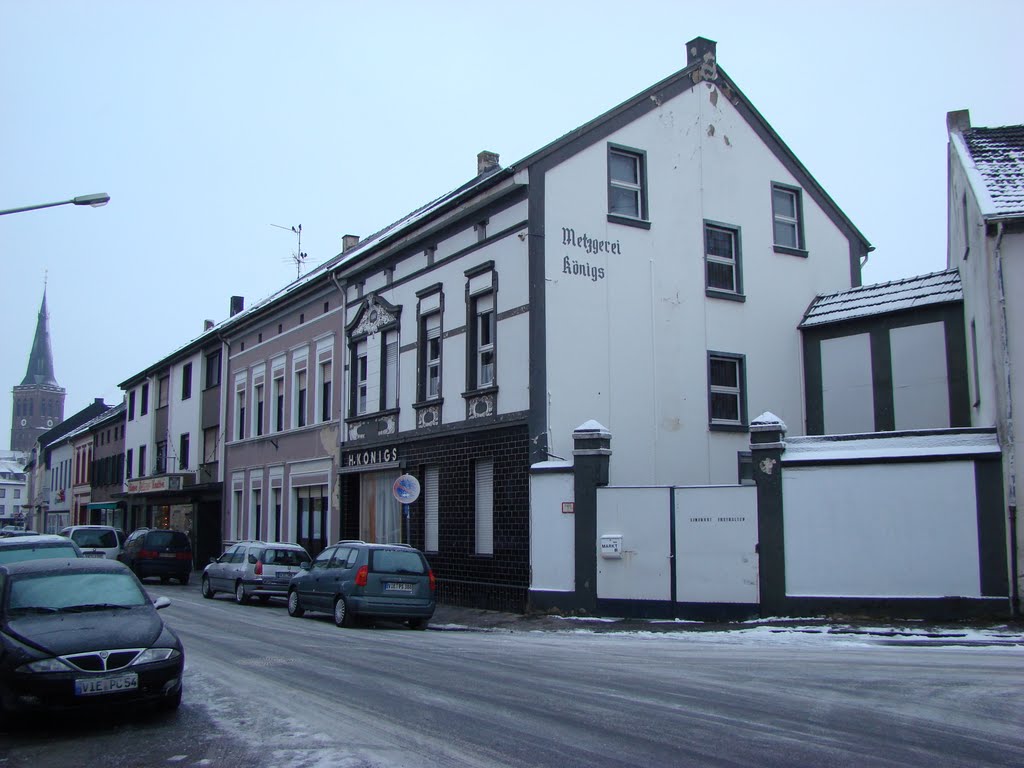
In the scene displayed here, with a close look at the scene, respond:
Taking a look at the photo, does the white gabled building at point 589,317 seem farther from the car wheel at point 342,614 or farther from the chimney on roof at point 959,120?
the chimney on roof at point 959,120

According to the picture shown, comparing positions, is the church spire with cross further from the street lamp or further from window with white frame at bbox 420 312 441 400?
the street lamp

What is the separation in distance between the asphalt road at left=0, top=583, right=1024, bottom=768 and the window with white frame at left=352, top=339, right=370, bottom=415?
1431 centimetres

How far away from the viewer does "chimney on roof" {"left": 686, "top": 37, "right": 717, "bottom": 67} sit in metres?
23.5

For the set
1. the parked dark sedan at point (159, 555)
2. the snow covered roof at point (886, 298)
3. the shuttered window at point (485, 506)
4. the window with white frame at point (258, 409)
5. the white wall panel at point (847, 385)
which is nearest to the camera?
the snow covered roof at point (886, 298)

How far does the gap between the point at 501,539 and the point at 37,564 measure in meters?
11.6

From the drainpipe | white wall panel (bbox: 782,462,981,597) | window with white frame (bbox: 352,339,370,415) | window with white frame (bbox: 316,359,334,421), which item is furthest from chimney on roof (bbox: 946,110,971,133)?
window with white frame (bbox: 316,359,334,421)

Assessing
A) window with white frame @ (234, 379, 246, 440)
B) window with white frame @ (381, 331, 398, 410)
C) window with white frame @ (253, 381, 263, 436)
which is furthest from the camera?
window with white frame @ (234, 379, 246, 440)

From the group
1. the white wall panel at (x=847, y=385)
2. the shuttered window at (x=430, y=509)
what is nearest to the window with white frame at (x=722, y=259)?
the white wall panel at (x=847, y=385)

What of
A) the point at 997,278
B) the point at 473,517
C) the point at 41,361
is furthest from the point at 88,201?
the point at 41,361

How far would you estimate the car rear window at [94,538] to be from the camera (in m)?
32.3

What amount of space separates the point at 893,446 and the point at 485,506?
899 centimetres

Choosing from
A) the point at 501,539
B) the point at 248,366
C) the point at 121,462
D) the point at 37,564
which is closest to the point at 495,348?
the point at 501,539

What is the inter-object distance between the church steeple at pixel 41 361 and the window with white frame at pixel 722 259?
148086mm

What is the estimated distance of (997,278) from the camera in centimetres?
1589
